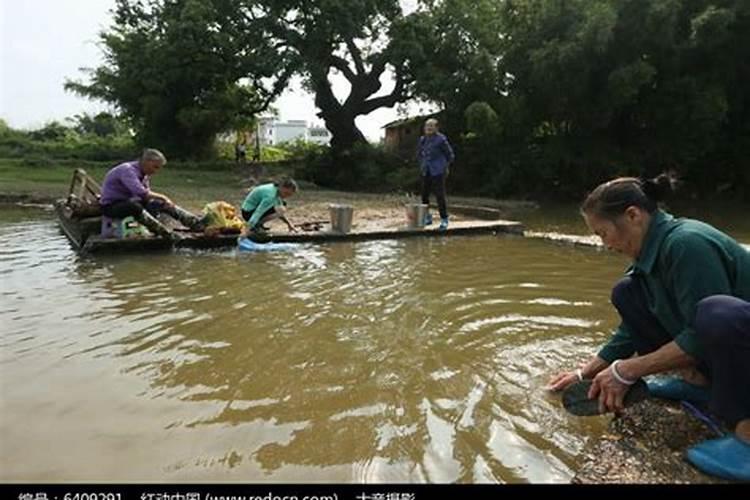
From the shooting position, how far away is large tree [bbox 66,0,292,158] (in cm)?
1816

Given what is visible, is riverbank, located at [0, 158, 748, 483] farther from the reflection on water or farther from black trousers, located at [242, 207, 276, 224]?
black trousers, located at [242, 207, 276, 224]

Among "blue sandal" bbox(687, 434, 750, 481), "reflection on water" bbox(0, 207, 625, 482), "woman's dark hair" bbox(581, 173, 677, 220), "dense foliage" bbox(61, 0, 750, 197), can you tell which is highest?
"dense foliage" bbox(61, 0, 750, 197)

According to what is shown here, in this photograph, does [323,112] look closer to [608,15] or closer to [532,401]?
[608,15]

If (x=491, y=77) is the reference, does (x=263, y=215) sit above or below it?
below

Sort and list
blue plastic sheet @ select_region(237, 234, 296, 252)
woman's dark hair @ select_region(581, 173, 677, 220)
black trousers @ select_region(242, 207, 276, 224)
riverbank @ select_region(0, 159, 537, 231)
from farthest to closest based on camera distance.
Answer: riverbank @ select_region(0, 159, 537, 231) < black trousers @ select_region(242, 207, 276, 224) < blue plastic sheet @ select_region(237, 234, 296, 252) < woman's dark hair @ select_region(581, 173, 677, 220)

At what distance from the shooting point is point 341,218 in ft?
24.7

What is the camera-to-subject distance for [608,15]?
40.6ft

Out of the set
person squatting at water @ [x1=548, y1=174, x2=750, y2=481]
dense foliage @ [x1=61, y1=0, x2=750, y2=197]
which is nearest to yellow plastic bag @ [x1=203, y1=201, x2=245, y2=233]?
person squatting at water @ [x1=548, y1=174, x2=750, y2=481]

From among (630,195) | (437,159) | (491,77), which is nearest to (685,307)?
(630,195)

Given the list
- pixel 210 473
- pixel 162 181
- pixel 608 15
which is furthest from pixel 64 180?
pixel 210 473

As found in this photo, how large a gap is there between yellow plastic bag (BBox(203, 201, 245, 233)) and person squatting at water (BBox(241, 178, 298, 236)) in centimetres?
16

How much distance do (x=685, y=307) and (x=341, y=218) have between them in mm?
5805

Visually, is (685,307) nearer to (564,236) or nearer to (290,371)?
(290,371)

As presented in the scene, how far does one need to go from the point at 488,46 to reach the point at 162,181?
10.0m
